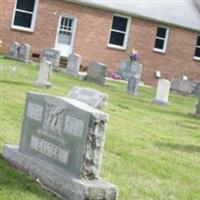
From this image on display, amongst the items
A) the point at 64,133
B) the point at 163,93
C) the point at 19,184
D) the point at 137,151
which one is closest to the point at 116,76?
the point at 163,93

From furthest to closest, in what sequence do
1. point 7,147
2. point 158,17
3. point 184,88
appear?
point 158,17
point 184,88
point 7,147

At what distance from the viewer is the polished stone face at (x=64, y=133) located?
7.62 meters

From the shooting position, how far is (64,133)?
8.00 metres

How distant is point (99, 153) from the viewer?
25.2ft

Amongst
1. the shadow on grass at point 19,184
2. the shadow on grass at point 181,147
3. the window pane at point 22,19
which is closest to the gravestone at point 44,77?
the shadow on grass at point 181,147

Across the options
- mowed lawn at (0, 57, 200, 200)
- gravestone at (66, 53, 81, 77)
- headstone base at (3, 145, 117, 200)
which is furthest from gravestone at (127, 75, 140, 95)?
headstone base at (3, 145, 117, 200)

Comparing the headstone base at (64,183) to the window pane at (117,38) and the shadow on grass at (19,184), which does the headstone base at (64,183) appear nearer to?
the shadow on grass at (19,184)

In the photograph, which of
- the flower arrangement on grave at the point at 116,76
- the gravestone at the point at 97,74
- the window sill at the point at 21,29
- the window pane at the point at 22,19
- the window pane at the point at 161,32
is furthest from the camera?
the window pane at the point at 161,32

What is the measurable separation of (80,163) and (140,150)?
14.8 ft

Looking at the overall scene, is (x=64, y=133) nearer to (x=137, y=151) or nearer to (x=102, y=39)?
(x=137, y=151)

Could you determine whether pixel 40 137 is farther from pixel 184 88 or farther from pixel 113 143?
pixel 184 88

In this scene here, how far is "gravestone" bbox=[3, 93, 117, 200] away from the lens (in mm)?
7586

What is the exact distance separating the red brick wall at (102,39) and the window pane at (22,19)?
0.44 meters

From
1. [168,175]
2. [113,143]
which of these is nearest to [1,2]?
[113,143]
